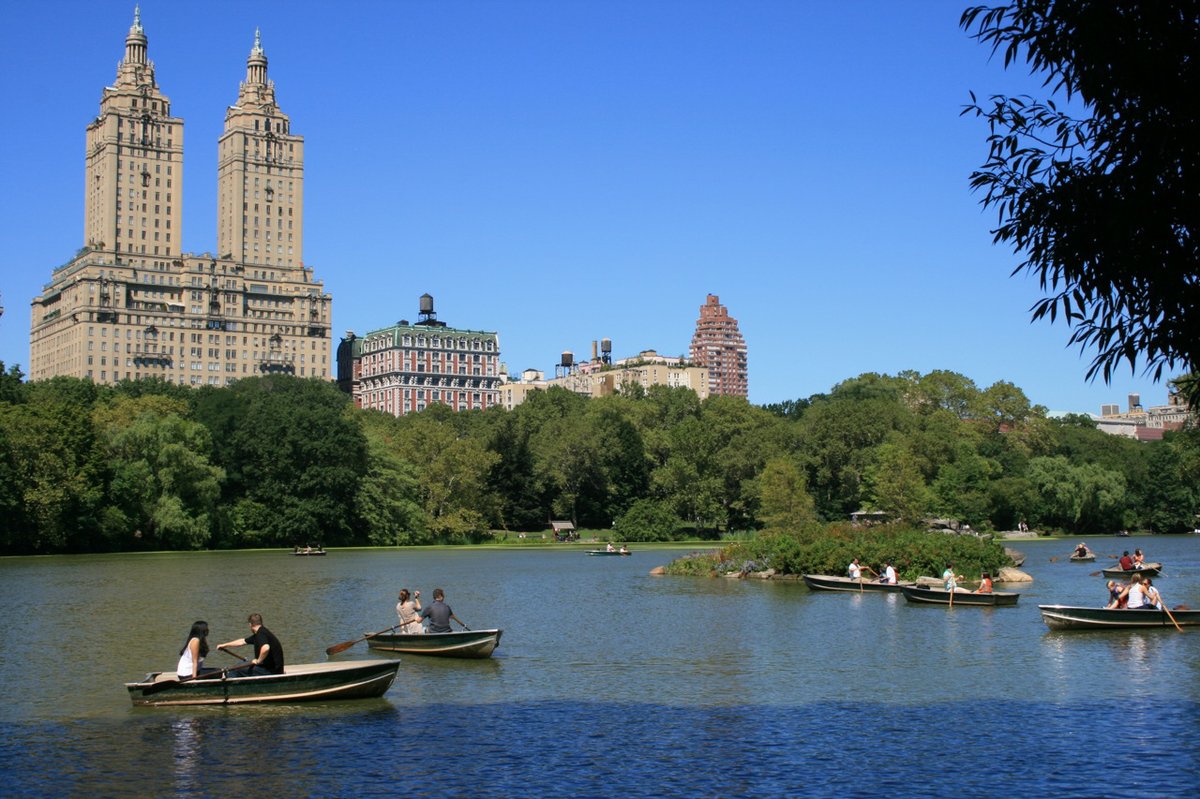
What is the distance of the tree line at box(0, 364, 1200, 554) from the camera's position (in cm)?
7788

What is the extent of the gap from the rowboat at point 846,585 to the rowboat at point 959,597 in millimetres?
4132

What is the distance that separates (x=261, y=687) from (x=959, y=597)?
87.3 feet

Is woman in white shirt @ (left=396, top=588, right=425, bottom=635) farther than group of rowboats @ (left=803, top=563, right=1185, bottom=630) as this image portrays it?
No

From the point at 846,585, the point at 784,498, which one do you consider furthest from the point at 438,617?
the point at 784,498

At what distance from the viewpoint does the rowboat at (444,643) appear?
28.9m

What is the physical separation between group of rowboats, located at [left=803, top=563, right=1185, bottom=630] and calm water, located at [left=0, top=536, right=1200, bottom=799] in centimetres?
57

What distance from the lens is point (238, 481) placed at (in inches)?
3718

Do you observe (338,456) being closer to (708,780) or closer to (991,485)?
(991,485)

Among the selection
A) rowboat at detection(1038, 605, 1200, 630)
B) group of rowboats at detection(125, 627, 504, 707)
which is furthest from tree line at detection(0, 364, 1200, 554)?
group of rowboats at detection(125, 627, 504, 707)

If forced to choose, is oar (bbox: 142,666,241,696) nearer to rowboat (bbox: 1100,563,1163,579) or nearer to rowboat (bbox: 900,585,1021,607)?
rowboat (bbox: 900,585,1021,607)

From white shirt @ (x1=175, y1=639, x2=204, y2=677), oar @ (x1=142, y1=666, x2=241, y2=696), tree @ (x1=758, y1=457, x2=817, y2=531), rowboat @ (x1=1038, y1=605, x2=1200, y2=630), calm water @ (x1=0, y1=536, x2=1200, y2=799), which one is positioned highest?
tree @ (x1=758, y1=457, x2=817, y2=531)

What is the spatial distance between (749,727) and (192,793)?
29.5 ft

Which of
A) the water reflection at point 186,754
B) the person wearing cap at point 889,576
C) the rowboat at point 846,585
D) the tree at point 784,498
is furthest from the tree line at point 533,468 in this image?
the water reflection at point 186,754

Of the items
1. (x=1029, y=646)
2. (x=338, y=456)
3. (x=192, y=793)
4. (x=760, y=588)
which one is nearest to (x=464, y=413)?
(x=338, y=456)
